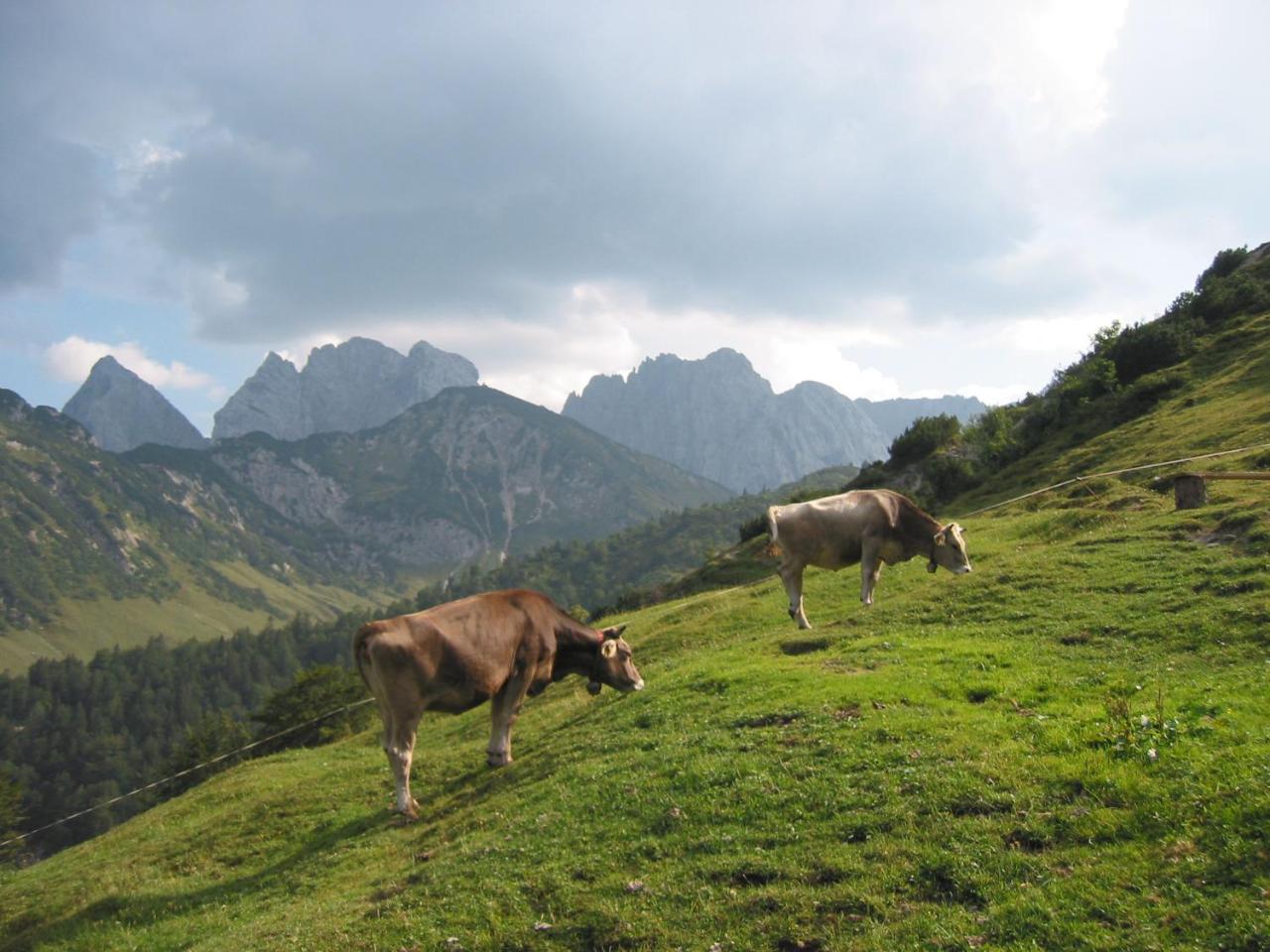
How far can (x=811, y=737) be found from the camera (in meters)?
12.4

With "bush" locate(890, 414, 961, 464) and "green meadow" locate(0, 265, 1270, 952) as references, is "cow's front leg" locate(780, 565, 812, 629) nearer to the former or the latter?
"green meadow" locate(0, 265, 1270, 952)

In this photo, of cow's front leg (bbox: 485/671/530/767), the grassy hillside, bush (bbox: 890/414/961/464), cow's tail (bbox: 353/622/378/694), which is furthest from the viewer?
bush (bbox: 890/414/961/464)

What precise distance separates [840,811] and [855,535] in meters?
11.8

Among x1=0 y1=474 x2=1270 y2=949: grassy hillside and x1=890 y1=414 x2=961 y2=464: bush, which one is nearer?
x1=0 y1=474 x2=1270 y2=949: grassy hillside

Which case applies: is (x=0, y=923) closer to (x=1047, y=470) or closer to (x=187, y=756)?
(x=1047, y=470)

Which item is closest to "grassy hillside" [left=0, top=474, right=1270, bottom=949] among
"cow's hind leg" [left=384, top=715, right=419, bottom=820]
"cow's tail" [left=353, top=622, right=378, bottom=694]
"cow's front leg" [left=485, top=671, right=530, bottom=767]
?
"cow's front leg" [left=485, top=671, right=530, bottom=767]

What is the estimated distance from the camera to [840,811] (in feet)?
33.0

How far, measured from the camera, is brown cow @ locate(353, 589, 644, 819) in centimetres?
1408

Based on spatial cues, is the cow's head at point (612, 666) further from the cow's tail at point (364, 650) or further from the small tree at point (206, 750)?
the small tree at point (206, 750)

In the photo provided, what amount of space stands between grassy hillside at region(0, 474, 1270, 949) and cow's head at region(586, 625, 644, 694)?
57 cm

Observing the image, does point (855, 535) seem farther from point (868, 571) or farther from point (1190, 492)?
point (1190, 492)

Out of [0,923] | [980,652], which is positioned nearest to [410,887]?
[980,652]

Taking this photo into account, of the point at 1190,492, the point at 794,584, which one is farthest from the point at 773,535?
the point at 1190,492

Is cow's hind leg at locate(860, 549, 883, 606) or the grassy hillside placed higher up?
cow's hind leg at locate(860, 549, 883, 606)
